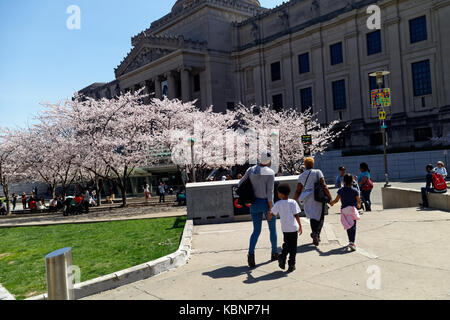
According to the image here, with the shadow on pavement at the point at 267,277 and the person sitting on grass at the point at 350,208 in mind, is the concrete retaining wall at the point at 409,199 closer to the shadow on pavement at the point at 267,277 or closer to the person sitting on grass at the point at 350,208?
the person sitting on grass at the point at 350,208

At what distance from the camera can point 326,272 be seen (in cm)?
605

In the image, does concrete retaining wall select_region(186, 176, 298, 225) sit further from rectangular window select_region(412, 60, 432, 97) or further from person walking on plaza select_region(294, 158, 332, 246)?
rectangular window select_region(412, 60, 432, 97)

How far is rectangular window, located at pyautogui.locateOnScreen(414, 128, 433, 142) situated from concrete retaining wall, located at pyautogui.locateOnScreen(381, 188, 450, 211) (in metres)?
23.4

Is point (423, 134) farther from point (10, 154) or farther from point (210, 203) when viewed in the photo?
point (10, 154)

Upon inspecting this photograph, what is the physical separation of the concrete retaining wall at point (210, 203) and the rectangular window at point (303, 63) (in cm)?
3729

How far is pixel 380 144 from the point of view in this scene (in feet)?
131

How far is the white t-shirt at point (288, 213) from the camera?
633 cm

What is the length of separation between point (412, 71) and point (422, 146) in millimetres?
7945

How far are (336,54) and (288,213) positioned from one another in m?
42.2

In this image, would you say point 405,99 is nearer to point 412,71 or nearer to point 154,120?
point 412,71

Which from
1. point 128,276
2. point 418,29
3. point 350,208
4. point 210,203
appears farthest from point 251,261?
point 418,29

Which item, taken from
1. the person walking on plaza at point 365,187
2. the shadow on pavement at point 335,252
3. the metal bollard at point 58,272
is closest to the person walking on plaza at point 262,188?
the shadow on pavement at point 335,252

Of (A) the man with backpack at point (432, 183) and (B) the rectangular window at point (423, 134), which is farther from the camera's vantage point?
(B) the rectangular window at point (423, 134)

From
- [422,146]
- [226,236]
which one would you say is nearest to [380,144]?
[422,146]
